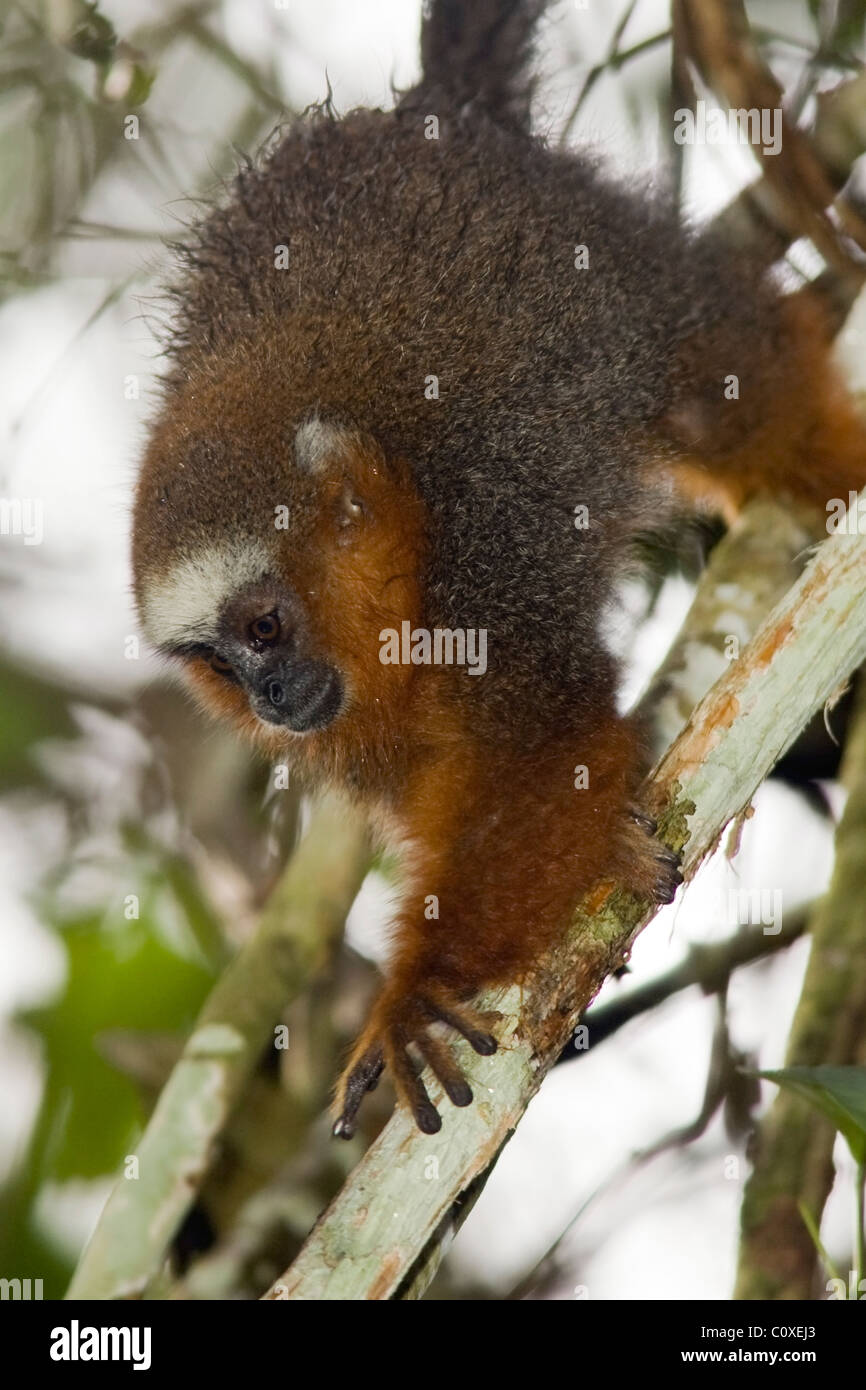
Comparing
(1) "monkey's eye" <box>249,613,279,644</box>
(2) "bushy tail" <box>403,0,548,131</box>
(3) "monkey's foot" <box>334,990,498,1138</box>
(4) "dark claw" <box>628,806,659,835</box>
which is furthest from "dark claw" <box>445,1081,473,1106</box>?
(2) "bushy tail" <box>403,0,548,131</box>

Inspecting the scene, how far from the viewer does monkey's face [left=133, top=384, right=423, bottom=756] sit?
97.4 inches

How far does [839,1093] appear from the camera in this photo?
201 centimetres

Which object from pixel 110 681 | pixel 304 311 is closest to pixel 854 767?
pixel 304 311

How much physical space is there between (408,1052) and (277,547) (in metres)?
0.98

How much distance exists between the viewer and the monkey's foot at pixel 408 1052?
2035 millimetres

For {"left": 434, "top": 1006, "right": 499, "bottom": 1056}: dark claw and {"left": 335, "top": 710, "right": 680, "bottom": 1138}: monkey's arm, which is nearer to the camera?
{"left": 434, "top": 1006, "right": 499, "bottom": 1056}: dark claw

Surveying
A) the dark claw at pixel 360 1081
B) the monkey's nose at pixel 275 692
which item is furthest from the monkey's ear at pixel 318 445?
the dark claw at pixel 360 1081

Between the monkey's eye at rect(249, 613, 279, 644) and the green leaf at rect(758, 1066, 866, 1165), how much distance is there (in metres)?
1.22

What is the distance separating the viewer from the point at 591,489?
2.64m

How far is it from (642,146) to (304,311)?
110cm
